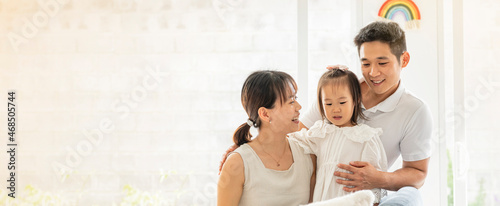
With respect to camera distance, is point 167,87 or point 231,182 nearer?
point 231,182

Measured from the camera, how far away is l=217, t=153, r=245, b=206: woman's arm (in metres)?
1.70

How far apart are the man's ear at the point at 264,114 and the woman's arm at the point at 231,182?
0.54 ft

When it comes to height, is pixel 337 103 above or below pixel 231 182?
above

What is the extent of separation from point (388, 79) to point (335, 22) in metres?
0.79

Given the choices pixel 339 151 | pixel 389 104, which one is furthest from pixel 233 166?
pixel 389 104

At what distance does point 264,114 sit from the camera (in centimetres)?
176

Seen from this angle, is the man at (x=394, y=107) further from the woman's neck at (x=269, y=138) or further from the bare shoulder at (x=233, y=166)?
the bare shoulder at (x=233, y=166)

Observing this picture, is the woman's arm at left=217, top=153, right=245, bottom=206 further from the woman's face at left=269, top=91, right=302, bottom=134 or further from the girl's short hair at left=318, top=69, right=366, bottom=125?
the girl's short hair at left=318, top=69, right=366, bottom=125

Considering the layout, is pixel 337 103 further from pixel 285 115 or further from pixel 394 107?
pixel 394 107

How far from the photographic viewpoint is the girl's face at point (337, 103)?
5.77 feet

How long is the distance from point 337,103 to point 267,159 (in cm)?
33

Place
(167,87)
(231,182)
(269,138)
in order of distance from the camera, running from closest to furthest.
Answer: (231,182) → (269,138) → (167,87)

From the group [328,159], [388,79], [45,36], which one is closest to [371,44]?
[388,79]

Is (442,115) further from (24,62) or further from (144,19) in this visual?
(24,62)
